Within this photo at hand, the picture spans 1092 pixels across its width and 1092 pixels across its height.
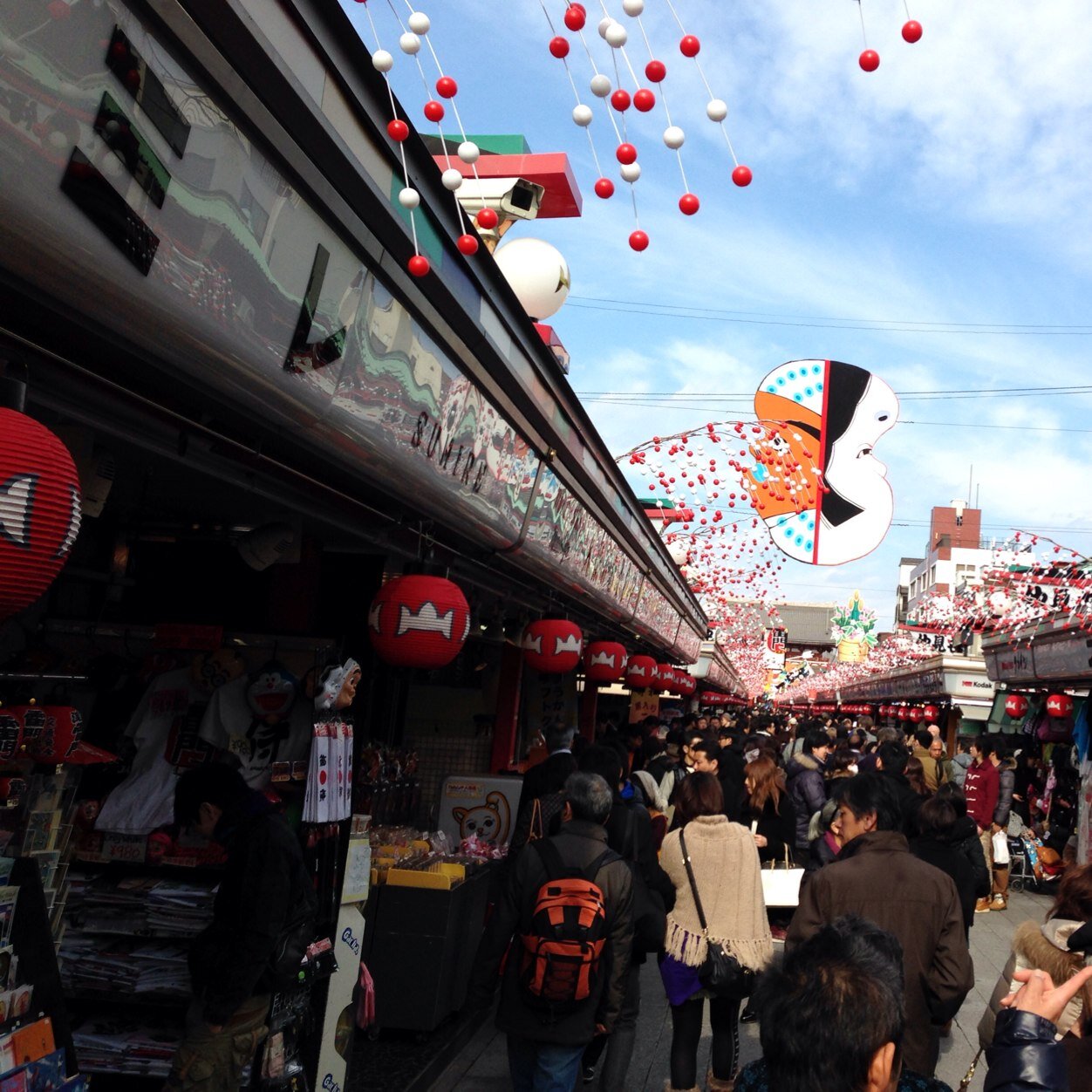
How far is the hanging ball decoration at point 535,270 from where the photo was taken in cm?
917

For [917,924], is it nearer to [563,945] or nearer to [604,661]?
[563,945]

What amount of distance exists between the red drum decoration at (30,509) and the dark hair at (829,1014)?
5.97 ft

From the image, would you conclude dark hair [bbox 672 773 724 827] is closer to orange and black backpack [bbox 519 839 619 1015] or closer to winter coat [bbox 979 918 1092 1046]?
orange and black backpack [bbox 519 839 619 1015]

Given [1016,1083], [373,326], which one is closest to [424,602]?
[373,326]

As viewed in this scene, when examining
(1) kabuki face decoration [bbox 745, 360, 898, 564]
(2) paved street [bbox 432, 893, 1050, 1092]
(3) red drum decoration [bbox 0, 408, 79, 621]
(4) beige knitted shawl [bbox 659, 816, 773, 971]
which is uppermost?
(1) kabuki face decoration [bbox 745, 360, 898, 564]

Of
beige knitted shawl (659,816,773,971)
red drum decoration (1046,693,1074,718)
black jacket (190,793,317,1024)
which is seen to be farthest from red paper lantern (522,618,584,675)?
red drum decoration (1046,693,1074,718)

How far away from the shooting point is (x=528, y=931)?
14.6 feet

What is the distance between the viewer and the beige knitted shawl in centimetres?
531

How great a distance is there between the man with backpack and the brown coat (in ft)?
2.65

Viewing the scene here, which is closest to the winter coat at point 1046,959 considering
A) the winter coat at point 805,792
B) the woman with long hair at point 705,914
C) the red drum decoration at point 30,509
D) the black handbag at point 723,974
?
the black handbag at point 723,974

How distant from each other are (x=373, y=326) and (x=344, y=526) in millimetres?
1815

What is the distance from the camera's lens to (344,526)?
218 inches

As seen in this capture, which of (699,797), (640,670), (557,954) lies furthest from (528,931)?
(640,670)

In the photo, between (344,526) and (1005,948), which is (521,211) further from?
(1005,948)
